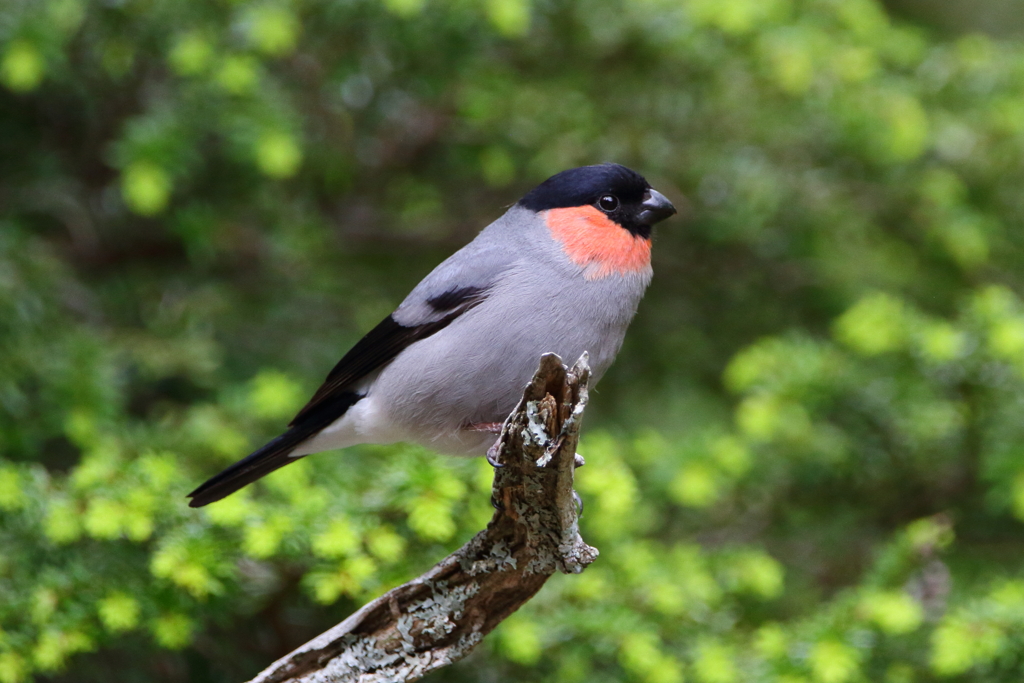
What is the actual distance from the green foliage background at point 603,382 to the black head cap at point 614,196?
0.67 metres

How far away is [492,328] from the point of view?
8.98ft

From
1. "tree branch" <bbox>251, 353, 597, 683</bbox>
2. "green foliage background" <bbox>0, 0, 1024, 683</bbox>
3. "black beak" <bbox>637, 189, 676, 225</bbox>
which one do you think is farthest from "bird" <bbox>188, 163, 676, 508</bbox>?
"tree branch" <bbox>251, 353, 597, 683</bbox>

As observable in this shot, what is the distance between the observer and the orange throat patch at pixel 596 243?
2.91 m

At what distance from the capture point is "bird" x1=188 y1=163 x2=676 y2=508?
275 cm

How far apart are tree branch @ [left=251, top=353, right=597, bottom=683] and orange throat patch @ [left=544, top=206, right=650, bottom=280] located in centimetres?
88

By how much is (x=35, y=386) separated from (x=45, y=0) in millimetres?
1334

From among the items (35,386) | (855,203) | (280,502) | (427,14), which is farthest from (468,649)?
(855,203)

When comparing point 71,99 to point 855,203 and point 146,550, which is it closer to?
point 146,550

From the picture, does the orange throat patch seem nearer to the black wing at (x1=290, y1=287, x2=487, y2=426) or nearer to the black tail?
the black wing at (x1=290, y1=287, x2=487, y2=426)

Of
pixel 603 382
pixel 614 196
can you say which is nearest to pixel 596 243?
pixel 614 196

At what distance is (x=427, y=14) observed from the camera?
134 inches

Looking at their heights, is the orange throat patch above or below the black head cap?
below

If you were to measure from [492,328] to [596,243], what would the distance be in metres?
0.47

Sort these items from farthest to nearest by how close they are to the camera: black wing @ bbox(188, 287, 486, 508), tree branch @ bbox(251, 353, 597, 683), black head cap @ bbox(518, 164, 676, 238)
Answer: black head cap @ bbox(518, 164, 676, 238), black wing @ bbox(188, 287, 486, 508), tree branch @ bbox(251, 353, 597, 683)
